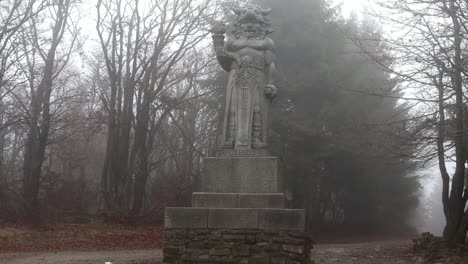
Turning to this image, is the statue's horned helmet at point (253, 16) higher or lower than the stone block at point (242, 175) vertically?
higher

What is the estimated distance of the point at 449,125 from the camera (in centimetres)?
1224

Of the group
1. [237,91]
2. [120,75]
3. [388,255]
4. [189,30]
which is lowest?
[388,255]

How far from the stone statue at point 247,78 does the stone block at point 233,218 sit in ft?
4.40

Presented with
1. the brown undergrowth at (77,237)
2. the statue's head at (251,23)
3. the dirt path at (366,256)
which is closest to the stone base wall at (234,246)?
the statue's head at (251,23)

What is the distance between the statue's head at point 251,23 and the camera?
29.3 feet

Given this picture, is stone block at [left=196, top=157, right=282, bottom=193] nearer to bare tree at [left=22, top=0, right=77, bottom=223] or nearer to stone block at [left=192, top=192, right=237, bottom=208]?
stone block at [left=192, top=192, right=237, bottom=208]

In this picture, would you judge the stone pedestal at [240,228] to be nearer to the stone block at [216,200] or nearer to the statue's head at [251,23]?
the stone block at [216,200]

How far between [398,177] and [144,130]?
14.0 m

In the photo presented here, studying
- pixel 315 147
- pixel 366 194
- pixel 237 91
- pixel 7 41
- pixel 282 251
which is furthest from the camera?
pixel 366 194

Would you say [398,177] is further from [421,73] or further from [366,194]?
[421,73]

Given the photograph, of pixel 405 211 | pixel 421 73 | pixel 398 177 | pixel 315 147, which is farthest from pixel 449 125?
pixel 405 211

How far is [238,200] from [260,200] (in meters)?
0.36

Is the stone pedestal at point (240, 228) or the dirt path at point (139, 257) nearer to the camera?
the stone pedestal at point (240, 228)

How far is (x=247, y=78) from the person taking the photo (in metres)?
8.84
